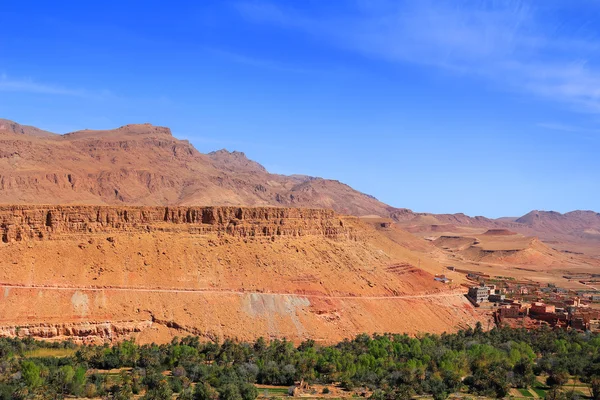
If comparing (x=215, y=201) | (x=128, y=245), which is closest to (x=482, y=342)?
(x=128, y=245)

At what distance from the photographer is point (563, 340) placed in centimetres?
6309

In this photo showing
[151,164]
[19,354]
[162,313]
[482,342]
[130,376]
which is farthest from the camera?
[151,164]

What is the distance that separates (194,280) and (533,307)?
1552 inches

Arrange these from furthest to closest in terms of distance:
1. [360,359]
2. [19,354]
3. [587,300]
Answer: [587,300] → [360,359] → [19,354]

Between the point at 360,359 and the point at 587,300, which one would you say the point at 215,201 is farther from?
the point at 360,359

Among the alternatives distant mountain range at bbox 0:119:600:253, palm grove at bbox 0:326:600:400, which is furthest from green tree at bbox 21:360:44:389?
distant mountain range at bbox 0:119:600:253

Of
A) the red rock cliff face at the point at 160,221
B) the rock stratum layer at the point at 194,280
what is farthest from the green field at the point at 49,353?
the red rock cliff face at the point at 160,221

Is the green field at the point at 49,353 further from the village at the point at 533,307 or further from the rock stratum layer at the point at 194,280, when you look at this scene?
the village at the point at 533,307

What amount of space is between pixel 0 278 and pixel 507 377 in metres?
42.3

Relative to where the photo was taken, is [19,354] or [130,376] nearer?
[130,376]

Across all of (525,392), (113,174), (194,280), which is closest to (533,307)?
(525,392)

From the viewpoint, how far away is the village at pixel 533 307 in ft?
238

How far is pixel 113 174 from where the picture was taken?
151250 millimetres

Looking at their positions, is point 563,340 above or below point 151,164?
below
